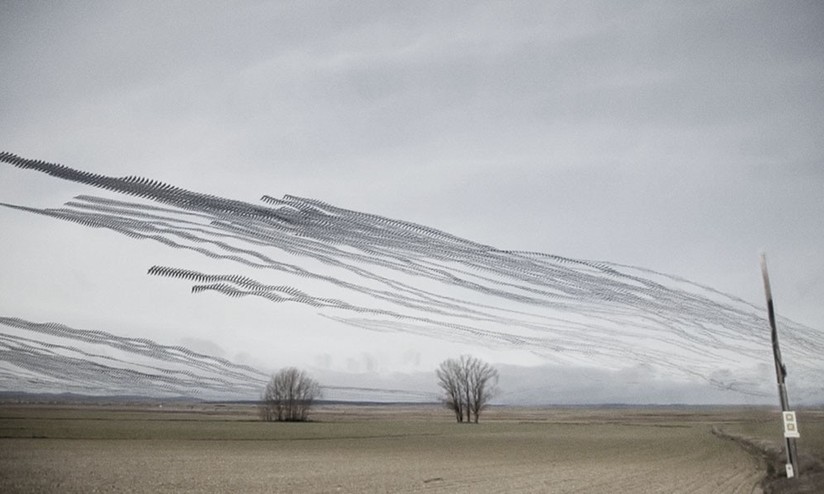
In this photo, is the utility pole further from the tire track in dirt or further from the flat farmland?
the flat farmland

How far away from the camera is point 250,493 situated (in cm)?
1788

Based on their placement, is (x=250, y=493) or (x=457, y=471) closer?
(x=250, y=493)

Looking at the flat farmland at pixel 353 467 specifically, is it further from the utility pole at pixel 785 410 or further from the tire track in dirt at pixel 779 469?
the utility pole at pixel 785 410

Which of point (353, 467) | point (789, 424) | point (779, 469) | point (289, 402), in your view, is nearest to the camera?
point (789, 424)

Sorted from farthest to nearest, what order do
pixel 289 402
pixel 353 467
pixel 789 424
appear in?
pixel 289 402, pixel 353 467, pixel 789 424

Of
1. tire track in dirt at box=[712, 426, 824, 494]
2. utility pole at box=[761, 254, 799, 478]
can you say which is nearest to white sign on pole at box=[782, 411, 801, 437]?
utility pole at box=[761, 254, 799, 478]

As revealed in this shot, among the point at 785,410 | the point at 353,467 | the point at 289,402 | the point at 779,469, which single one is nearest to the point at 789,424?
the point at 785,410

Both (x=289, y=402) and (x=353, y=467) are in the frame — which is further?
(x=289, y=402)

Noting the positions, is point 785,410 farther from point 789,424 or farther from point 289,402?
point 289,402

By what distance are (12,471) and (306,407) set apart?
216 feet

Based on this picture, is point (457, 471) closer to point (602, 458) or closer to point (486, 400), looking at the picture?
point (602, 458)

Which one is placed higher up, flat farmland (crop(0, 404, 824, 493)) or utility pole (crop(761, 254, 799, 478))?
utility pole (crop(761, 254, 799, 478))

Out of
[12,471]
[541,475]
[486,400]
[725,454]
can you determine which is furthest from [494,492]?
[486,400]

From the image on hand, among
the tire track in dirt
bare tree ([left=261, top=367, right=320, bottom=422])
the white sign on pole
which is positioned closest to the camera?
the tire track in dirt
